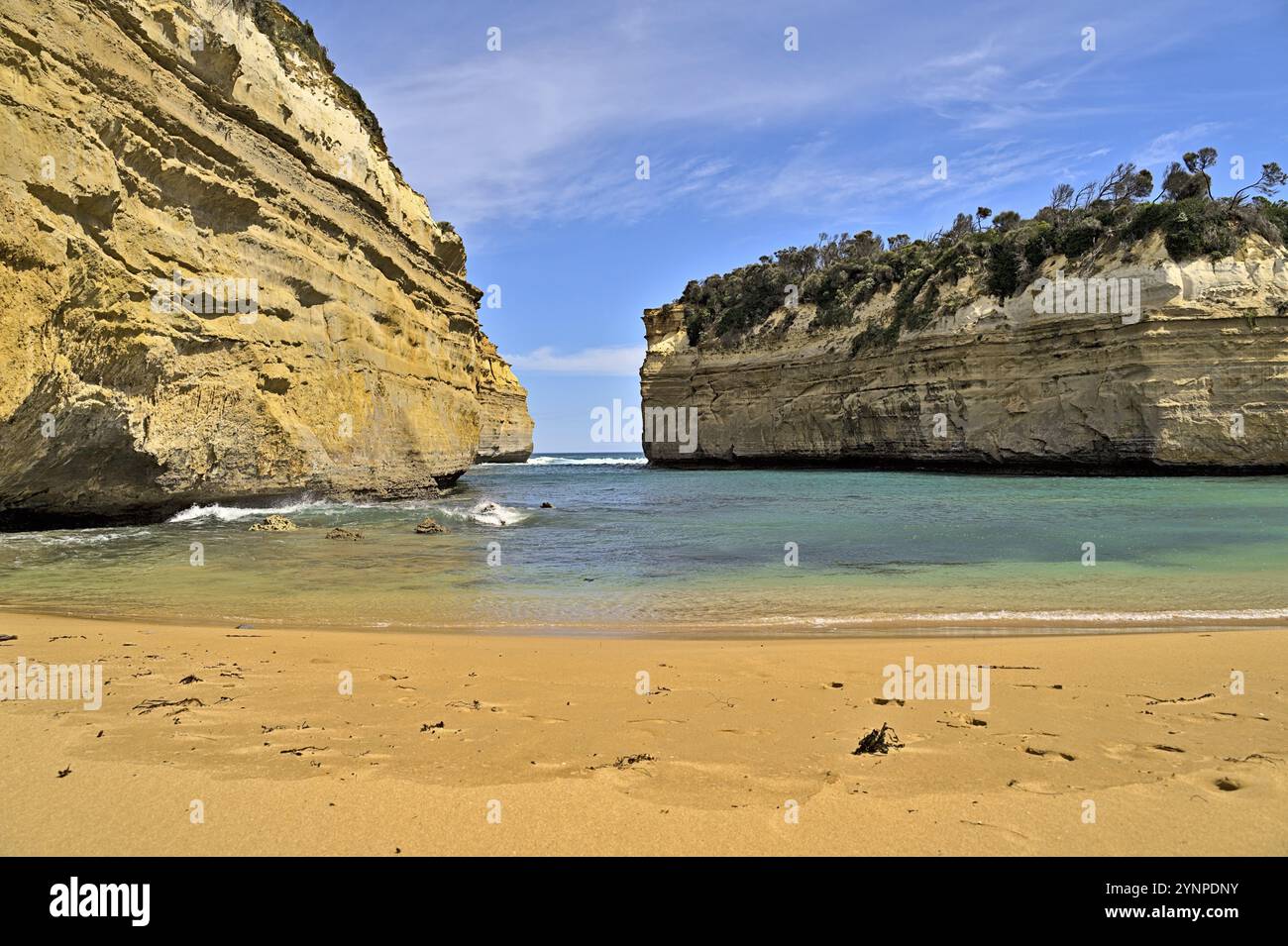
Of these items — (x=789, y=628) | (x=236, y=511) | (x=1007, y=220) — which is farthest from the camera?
(x=1007, y=220)

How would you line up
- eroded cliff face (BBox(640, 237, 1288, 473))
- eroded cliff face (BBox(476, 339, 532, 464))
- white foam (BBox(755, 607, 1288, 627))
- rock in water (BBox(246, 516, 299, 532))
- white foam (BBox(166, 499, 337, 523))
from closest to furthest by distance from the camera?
white foam (BBox(755, 607, 1288, 627))
rock in water (BBox(246, 516, 299, 532))
white foam (BBox(166, 499, 337, 523))
eroded cliff face (BBox(640, 237, 1288, 473))
eroded cliff face (BBox(476, 339, 532, 464))

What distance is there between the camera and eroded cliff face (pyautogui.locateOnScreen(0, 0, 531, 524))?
405 inches

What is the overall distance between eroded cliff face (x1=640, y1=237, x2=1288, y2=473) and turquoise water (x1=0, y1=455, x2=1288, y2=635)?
13.5 metres

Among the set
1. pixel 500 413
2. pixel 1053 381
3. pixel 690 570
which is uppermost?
pixel 500 413

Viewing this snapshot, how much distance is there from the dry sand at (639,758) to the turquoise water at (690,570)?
5.98ft

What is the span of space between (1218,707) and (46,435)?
1399 cm

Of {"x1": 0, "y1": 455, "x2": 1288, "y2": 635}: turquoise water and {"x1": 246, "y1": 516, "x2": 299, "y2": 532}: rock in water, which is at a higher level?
{"x1": 246, "y1": 516, "x2": 299, "y2": 532}: rock in water

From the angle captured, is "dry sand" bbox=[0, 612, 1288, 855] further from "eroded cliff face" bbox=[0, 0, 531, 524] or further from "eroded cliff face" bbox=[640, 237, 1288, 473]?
"eroded cliff face" bbox=[640, 237, 1288, 473]

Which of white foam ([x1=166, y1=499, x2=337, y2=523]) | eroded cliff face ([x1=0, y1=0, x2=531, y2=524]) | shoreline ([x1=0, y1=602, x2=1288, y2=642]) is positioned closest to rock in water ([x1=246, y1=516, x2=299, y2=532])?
white foam ([x1=166, y1=499, x2=337, y2=523])

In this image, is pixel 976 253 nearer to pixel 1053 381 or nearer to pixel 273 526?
pixel 1053 381

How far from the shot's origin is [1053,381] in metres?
31.5

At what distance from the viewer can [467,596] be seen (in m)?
8.06

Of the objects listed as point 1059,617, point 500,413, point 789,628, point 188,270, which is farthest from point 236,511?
point 500,413

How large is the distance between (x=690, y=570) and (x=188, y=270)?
1118 centimetres
